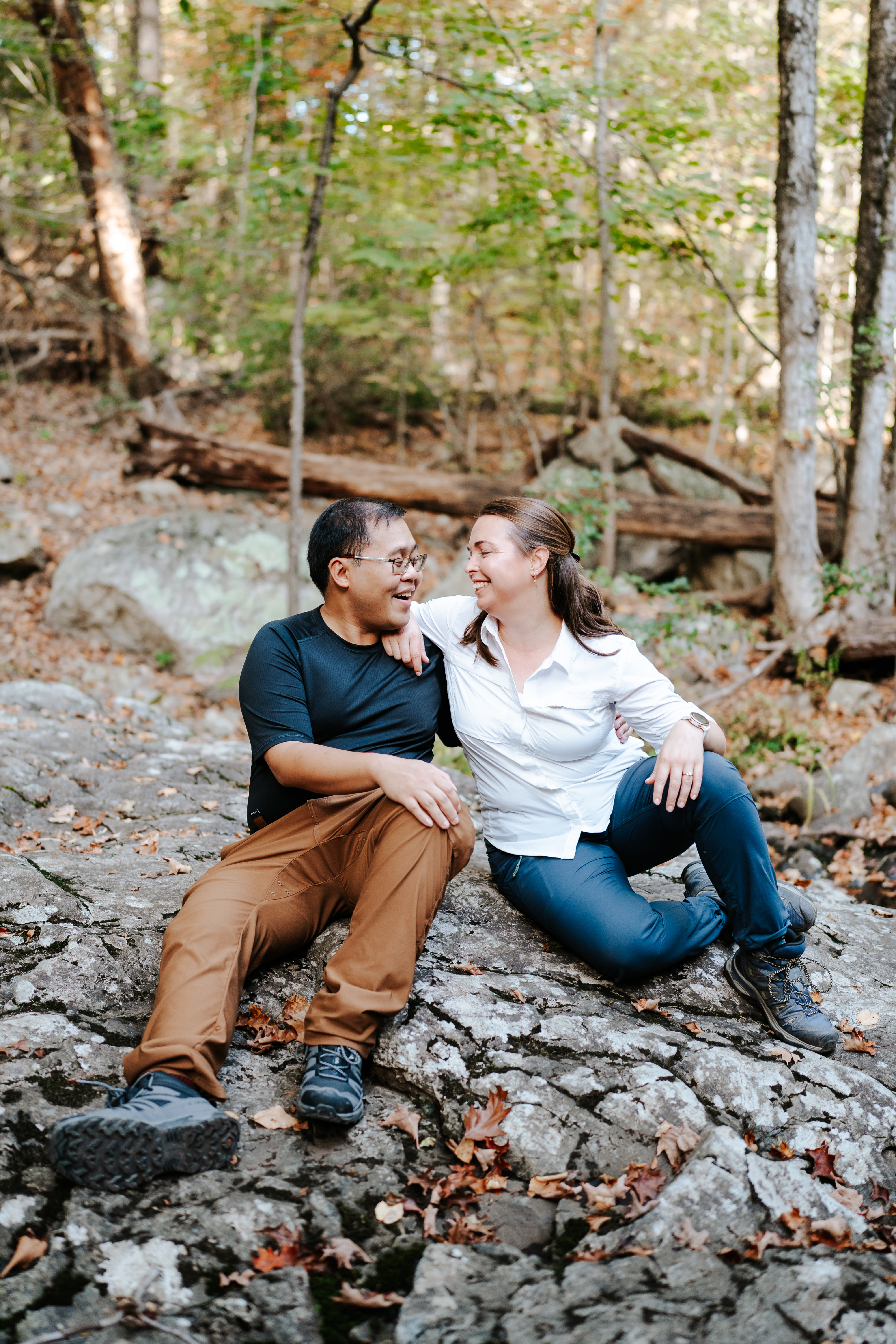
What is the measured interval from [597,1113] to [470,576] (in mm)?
1622

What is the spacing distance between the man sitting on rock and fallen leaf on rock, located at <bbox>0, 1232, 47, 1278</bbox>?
0.16 metres

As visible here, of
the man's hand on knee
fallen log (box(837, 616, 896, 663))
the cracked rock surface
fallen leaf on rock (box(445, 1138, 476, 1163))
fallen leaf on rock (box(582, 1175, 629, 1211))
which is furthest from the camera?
fallen log (box(837, 616, 896, 663))

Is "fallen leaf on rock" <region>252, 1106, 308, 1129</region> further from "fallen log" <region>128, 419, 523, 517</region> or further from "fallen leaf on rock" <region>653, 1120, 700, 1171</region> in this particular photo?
"fallen log" <region>128, 419, 523, 517</region>

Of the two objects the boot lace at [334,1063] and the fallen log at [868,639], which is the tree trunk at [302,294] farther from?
the boot lace at [334,1063]

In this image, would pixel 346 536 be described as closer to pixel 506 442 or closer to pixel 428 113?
pixel 428 113

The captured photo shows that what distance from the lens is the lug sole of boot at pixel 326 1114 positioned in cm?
229

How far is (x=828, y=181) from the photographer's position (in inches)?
620

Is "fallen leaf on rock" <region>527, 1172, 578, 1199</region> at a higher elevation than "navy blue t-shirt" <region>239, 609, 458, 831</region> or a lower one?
lower

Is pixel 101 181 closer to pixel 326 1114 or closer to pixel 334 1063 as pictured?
pixel 334 1063

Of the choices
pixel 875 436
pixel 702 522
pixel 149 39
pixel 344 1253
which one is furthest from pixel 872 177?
pixel 149 39

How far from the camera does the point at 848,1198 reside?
7.51 ft

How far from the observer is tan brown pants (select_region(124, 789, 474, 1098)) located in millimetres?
2398

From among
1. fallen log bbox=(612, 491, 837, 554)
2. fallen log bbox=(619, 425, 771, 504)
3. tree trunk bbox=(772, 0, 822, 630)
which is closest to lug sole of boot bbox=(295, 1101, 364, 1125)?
tree trunk bbox=(772, 0, 822, 630)

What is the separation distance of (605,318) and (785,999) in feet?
25.9
